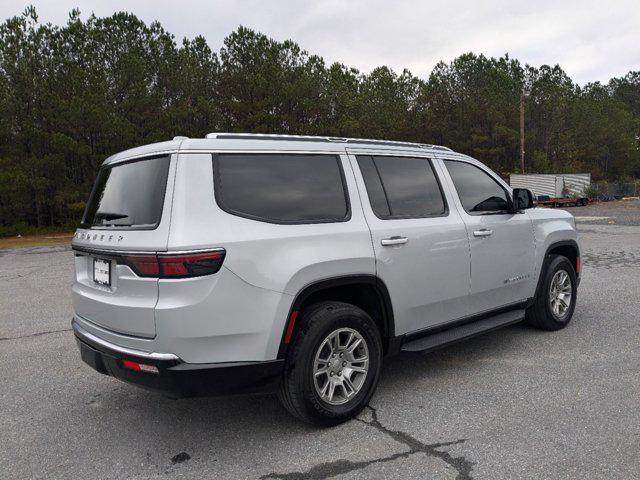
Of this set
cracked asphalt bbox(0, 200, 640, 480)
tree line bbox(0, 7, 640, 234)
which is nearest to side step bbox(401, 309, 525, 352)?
cracked asphalt bbox(0, 200, 640, 480)

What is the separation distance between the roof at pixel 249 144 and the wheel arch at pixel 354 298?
0.93m

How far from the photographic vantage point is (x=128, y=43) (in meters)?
27.0

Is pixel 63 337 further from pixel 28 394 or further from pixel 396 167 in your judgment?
pixel 396 167

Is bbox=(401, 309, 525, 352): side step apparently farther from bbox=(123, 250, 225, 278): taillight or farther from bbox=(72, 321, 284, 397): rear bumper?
A: bbox=(123, 250, 225, 278): taillight

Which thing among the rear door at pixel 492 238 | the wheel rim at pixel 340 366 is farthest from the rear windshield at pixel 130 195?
the rear door at pixel 492 238

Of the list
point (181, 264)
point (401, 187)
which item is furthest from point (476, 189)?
point (181, 264)

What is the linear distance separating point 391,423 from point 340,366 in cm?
51

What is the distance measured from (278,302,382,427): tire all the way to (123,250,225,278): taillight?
0.74 m

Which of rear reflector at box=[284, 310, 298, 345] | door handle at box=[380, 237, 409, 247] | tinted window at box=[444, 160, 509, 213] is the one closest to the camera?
rear reflector at box=[284, 310, 298, 345]

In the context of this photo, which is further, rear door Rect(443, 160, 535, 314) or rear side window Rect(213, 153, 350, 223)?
rear door Rect(443, 160, 535, 314)

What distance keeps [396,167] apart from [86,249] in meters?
2.29

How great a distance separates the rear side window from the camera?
3.14 m

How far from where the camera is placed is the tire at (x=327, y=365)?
3.22 meters

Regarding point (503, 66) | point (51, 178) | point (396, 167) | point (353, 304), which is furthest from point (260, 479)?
point (503, 66)
